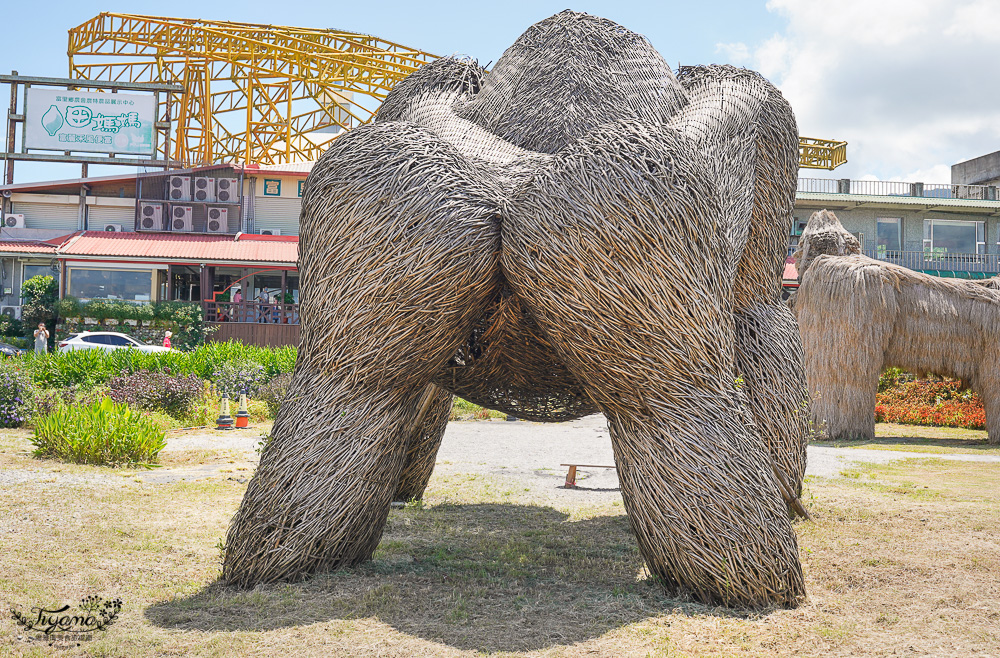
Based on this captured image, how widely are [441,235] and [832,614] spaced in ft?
9.30

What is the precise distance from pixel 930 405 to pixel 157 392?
1566 cm

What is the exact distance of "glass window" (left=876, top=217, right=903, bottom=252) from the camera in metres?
30.9

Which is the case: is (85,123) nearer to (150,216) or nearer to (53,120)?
(53,120)

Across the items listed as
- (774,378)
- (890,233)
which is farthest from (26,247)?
(890,233)

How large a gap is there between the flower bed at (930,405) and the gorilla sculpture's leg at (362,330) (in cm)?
1436

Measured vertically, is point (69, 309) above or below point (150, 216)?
below

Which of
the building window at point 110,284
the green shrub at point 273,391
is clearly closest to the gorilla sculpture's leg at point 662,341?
the green shrub at point 273,391

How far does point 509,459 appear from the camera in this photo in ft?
33.3

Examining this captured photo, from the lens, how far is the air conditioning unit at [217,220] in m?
27.6

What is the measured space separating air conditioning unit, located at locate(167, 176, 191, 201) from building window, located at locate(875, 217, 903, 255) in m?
27.1

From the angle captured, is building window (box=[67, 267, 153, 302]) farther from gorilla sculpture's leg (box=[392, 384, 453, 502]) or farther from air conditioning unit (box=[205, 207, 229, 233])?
gorilla sculpture's leg (box=[392, 384, 453, 502])

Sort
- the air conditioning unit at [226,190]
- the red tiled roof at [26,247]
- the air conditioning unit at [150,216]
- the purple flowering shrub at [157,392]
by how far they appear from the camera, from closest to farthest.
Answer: the purple flowering shrub at [157,392] < the red tiled roof at [26,247] < the air conditioning unit at [150,216] < the air conditioning unit at [226,190]

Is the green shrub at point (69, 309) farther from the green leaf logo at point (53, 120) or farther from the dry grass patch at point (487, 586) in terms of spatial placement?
the dry grass patch at point (487, 586)

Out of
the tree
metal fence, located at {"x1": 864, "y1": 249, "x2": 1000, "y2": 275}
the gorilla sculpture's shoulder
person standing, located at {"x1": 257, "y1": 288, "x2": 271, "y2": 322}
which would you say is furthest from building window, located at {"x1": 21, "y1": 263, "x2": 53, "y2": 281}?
metal fence, located at {"x1": 864, "y1": 249, "x2": 1000, "y2": 275}
